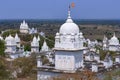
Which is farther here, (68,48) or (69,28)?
(69,28)

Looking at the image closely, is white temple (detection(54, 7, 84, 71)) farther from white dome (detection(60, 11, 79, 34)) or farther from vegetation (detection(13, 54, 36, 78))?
vegetation (detection(13, 54, 36, 78))

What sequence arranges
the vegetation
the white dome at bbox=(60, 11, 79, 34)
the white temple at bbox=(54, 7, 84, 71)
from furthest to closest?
the vegetation
the white dome at bbox=(60, 11, 79, 34)
the white temple at bbox=(54, 7, 84, 71)

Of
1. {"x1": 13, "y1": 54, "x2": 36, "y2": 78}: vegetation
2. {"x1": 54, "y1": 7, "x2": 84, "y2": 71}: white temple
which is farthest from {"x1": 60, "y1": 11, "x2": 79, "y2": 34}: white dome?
{"x1": 13, "y1": 54, "x2": 36, "y2": 78}: vegetation

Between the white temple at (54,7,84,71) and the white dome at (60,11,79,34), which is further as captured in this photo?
the white dome at (60,11,79,34)

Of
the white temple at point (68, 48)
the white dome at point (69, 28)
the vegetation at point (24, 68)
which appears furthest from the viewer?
the vegetation at point (24, 68)

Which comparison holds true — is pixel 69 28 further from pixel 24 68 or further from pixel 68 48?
pixel 24 68

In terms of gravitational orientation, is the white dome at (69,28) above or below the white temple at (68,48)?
above

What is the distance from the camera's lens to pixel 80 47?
1350 inches

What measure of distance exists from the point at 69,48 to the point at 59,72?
2.36 metres

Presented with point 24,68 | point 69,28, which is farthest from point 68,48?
point 24,68

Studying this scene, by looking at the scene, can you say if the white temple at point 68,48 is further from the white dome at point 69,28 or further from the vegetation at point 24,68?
the vegetation at point 24,68

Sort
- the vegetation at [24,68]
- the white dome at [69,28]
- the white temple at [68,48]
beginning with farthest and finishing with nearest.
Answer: the vegetation at [24,68] < the white dome at [69,28] < the white temple at [68,48]

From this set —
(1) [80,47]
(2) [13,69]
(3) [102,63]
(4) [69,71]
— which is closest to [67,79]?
(4) [69,71]

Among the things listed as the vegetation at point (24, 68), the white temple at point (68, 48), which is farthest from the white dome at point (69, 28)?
the vegetation at point (24, 68)
